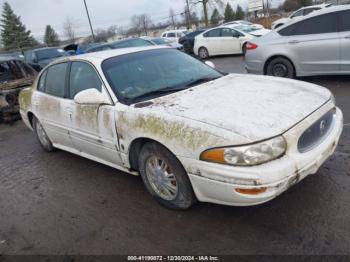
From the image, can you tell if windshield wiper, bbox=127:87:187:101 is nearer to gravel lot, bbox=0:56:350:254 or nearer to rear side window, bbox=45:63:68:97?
gravel lot, bbox=0:56:350:254

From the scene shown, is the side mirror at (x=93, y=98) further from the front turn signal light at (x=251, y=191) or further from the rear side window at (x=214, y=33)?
the rear side window at (x=214, y=33)

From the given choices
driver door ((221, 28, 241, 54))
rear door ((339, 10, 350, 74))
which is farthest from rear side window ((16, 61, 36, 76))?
driver door ((221, 28, 241, 54))

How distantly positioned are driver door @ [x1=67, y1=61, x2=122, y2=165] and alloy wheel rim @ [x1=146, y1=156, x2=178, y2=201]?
1.57 ft

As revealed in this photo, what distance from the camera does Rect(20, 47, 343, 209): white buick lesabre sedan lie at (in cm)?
268

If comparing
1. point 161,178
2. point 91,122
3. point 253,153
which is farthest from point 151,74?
point 253,153

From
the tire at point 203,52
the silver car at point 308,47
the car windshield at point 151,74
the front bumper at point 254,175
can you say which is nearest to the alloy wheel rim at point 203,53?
the tire at point 203,52

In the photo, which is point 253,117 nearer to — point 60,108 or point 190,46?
point 60,108

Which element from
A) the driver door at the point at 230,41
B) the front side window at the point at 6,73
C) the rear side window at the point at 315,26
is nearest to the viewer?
the rear side window at the point at 315,26

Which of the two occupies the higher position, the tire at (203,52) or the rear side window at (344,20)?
the rear side window at (344,20)

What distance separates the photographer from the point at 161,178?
132 inches

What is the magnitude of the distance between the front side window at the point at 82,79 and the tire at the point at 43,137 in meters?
1.33

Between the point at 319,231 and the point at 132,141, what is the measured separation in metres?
1.83

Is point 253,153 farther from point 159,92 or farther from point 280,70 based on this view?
point 280,70

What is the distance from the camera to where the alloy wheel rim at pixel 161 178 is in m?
3.24
